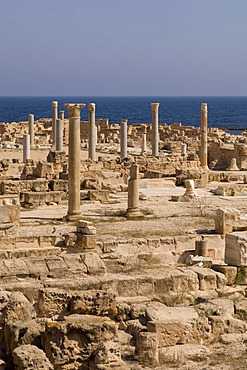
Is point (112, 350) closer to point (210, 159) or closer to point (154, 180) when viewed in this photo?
point (154, 180)

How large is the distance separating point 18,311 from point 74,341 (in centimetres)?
131

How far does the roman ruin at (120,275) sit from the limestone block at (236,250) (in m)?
0.02

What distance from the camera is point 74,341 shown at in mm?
7523

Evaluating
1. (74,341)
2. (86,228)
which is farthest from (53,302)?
(86,228)

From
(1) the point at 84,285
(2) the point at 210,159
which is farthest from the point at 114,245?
(2) the point at 210,159

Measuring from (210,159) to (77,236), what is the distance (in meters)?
21.4

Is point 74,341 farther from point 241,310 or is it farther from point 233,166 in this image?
point 233,166

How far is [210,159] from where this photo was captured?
113 feet

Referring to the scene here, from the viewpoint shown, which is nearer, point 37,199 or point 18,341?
point 18,341

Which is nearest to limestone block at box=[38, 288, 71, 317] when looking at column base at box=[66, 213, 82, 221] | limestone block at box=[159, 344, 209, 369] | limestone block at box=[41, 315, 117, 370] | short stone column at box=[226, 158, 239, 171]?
limestone block at box=[41, 315, 117, 370]

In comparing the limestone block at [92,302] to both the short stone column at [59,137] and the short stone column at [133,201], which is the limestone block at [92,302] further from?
the short stone column at [59,137]

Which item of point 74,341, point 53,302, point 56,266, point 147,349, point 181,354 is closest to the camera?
point 74,341

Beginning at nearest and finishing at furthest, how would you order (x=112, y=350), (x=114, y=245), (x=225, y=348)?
(x=112, y=350) < (x=225, y=348) < (x=114, y=245)

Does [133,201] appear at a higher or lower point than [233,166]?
lower
